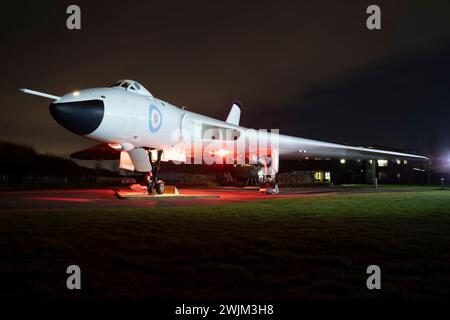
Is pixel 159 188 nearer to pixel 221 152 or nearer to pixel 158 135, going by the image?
pixel 158 135

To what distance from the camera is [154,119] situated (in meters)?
14.6

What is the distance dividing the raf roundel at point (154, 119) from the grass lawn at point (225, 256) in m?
5.43

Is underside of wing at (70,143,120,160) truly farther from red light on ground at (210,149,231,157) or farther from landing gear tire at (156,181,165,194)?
landing gear tire at (156,181,165,194)

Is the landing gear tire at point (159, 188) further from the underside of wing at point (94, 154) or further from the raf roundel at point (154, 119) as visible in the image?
the underside of wing at point (94, 154)

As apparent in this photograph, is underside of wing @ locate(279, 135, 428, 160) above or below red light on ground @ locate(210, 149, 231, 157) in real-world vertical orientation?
above

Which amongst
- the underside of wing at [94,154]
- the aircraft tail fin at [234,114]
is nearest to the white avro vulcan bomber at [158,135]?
the underside of wing at [94,154]

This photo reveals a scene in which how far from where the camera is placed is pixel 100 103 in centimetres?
1193

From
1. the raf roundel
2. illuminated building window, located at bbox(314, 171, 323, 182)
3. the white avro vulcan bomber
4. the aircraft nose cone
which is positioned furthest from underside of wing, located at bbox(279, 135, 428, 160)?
illuminated building window, located at bbox(314, 171, 323, 182)

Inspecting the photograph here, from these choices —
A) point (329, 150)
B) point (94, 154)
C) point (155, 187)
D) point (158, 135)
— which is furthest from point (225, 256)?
point (94, 154)

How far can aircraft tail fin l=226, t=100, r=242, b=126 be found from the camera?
30453 millimetres

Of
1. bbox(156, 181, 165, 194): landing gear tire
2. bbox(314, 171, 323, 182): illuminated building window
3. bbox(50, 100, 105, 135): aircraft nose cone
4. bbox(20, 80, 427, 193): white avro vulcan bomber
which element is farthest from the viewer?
bbox(314, 171, 323, 182): illuminated building window

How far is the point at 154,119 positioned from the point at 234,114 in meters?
16.6

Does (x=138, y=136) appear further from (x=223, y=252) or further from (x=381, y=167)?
(x=381, y=167)
